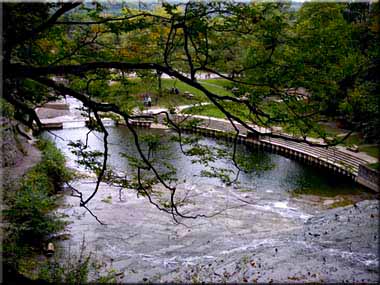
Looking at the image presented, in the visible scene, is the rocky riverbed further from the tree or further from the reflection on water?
the tree

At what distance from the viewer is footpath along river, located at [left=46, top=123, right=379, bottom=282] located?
8.92m

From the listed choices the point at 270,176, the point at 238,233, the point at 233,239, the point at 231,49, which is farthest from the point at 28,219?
the point at 270,176

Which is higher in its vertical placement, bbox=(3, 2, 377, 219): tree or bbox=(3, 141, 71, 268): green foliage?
bbox=(3, 2, 377, 219): tree

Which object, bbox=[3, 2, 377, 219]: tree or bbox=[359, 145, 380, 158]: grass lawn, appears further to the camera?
bbox=[359, 145, 380, 158]: grass lawn

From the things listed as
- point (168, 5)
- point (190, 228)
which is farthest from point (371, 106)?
point (190, 228)

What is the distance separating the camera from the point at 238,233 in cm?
1192

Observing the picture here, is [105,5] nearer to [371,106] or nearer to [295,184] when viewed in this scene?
[371,106]

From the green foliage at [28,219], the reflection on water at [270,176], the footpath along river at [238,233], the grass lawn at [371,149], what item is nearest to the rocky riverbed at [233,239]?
the footpath along river at [238,233]

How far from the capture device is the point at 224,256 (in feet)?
33.3

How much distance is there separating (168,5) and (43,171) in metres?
11.6

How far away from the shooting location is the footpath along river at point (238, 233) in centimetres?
892

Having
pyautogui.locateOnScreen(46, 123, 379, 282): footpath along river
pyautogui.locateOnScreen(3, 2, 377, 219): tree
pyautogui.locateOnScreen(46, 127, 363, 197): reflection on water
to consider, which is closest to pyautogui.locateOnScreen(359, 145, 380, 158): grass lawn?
pyautogui.locateOnScreen(46, 127, 363, 197): reflection on water

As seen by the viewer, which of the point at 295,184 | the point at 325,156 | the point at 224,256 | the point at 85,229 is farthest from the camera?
the point at 325,156

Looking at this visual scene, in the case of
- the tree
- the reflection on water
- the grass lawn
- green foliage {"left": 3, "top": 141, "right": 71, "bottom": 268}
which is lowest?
the reflection on water
